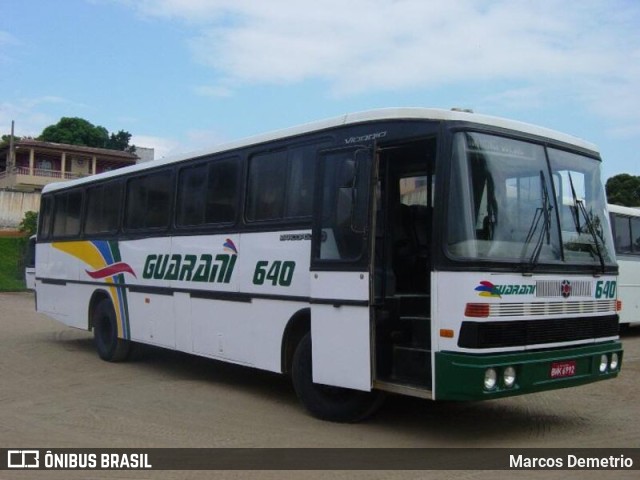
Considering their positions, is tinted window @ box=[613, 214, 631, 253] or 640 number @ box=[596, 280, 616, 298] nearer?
640 number @ box=[596, 280, 616, 298]

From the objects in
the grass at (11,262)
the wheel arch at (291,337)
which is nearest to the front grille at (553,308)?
the wheel arch at (291,337)

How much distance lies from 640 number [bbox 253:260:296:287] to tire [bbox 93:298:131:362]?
171 inches

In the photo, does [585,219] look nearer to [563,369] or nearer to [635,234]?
[563,369]

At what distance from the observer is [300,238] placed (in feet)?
25.5

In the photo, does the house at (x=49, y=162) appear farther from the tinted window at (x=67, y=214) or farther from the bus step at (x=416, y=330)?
the bus step at (x=416, y=330)

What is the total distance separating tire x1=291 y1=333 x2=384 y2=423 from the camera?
7.26 meters

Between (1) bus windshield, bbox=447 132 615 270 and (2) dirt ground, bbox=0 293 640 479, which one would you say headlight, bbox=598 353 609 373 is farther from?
(1) bus windshield, bbox=447 132 615 270

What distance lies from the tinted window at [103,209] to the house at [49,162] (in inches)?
1729

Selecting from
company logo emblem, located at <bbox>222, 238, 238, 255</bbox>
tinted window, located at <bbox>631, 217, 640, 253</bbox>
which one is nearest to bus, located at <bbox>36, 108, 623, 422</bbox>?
company logo emblem, located at <bbox>222, 238, 238, 255</bbox>

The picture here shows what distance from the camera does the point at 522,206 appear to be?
662 cm

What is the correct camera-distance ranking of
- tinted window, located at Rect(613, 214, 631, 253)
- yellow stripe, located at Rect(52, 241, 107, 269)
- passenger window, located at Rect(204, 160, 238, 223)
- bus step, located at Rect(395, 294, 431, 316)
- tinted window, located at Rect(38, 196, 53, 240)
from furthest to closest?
tinted window, located at Rect(613, 214, 631, 253), tinted window, located at Rect(38, 196, 53, 240), yellow stripe, located at Rect(52, 241, 107, 269), passenger window, located at Rect(204, 160, 238, 223), bus step, located at Rect(395, 294, 431, 316)

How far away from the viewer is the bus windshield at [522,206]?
6.27m

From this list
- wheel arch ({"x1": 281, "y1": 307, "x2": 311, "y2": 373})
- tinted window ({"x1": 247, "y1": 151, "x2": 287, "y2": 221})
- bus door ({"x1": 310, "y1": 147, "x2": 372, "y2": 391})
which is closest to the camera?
bus door ({"x1": 310, "y1": 147, "x2": 372, "y2": 391})

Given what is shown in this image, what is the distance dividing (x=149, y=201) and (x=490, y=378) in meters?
6.55
